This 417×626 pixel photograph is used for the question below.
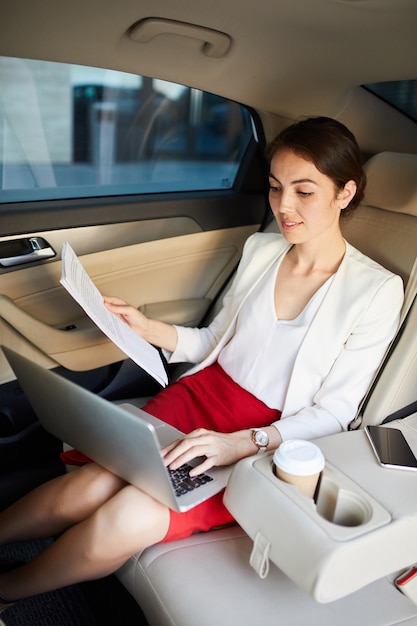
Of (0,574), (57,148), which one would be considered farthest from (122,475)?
(57,148)

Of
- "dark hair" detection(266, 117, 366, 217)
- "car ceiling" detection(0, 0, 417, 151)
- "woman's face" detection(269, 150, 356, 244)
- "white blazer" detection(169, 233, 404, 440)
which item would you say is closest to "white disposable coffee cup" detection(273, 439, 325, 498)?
"white blazer" detection(169, 233, 404, 440)

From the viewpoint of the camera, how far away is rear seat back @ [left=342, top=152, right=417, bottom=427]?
5.47 ft

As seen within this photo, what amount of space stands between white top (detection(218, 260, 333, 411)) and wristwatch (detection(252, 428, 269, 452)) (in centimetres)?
19

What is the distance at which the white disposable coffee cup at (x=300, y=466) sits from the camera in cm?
131

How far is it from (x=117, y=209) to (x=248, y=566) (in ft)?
4.58

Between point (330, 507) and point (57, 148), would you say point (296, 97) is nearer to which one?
point (330, 507)

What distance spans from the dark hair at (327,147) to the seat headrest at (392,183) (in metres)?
0.15

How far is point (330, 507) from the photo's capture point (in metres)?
1.37

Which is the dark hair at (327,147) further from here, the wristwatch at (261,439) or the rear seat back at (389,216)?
the wristwatch at (261,439)

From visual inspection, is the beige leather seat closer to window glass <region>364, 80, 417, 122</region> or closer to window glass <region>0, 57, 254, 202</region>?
Result: window glass <region>364, 80, 417, 122</region>

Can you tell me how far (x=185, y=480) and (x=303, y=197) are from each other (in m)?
0.80

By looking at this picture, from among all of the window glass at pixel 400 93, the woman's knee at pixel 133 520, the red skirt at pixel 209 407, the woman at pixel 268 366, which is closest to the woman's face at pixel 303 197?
the woman at pixel 268 366

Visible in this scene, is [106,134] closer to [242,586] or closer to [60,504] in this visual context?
[60,504]

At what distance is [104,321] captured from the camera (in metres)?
1.57
